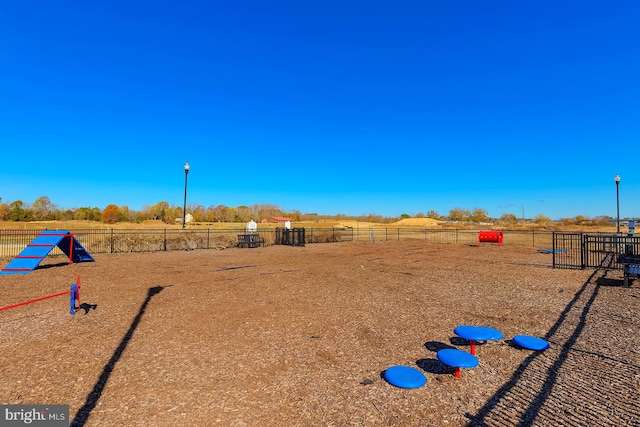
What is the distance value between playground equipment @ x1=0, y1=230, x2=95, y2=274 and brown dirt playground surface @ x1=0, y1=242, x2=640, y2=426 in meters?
2.55

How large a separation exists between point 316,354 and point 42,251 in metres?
15.5

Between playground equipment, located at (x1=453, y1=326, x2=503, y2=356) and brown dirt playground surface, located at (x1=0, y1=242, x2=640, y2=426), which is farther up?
playground equipment, located at (x1=453, y1=326, x2=503, y2=356)

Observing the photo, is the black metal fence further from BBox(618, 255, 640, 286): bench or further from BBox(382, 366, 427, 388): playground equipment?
BBox(382, 366, 427, 388): playground equipment

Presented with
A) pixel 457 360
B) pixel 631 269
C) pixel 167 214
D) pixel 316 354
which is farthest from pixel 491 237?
pixel 167 214

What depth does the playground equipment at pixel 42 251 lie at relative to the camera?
1437 cm

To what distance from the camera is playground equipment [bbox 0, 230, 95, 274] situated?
14370mm

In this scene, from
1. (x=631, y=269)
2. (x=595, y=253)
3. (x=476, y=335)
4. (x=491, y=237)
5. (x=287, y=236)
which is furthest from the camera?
(x=287, y=236)

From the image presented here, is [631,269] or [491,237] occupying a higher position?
[491,237]

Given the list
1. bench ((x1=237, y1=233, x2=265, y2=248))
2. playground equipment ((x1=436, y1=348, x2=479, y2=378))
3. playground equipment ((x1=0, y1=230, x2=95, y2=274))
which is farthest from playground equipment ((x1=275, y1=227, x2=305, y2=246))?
playground equipment ((x1=436, y1=348, x2=479, y2=378))

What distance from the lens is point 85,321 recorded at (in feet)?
25.4

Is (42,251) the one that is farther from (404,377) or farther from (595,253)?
(595,253)

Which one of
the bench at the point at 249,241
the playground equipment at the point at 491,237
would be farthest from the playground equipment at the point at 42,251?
the playground equipment at the point at 491,237

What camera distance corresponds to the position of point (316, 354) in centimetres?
591

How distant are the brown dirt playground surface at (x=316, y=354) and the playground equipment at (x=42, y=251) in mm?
2549
